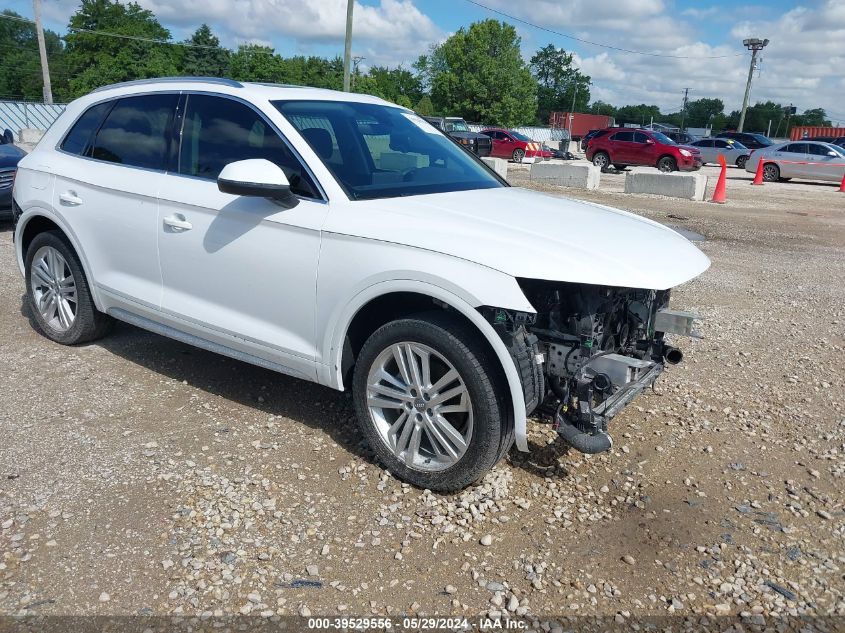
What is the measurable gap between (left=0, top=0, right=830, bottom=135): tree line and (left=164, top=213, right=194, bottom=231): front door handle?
51.6 meters

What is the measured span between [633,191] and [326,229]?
52.0 ft

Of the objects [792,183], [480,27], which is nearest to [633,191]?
[792,183]

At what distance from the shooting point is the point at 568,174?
19.1 metres

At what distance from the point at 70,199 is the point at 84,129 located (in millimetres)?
556

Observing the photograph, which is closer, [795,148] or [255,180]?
[255,180]

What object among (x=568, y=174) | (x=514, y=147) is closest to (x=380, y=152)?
(x=568, y=174)

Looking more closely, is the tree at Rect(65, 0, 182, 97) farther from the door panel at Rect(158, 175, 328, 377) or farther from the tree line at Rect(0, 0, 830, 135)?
the door panel at Rect(158, 175, 328, 377)

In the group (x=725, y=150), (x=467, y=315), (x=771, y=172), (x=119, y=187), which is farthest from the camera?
(x=725, y=150)

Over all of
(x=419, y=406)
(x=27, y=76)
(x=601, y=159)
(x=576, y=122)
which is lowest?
(x=601, y=159)

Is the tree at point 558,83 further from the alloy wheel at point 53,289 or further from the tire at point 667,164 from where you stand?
the alloy wheel at point 53,289

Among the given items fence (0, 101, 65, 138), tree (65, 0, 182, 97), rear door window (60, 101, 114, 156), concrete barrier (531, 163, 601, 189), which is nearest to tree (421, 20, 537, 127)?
tree (65, 0, 182, 97)

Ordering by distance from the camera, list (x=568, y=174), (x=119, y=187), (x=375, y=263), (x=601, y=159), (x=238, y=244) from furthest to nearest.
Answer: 1. (x=601, y=159)
2. (x=568, y=174)
3. (x=119, y=187)
4. (x=238, y=244)
5. (x=375, y=263)

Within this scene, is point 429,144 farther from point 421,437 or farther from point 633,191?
point 633,191

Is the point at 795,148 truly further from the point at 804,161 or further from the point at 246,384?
the point at 246,384
